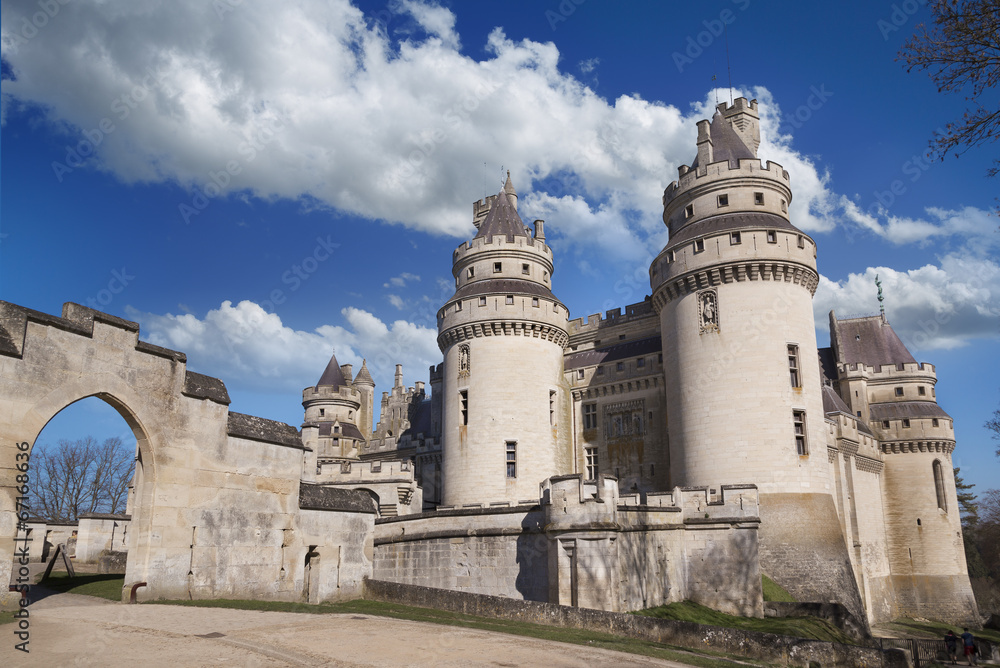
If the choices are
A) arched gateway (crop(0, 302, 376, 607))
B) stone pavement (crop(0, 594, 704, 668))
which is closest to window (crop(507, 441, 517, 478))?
arched gateway (crop(0, 302, 376, 607))

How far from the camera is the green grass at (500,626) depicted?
10.6 metres

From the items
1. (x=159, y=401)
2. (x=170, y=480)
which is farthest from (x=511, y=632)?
(x=159, y=401)

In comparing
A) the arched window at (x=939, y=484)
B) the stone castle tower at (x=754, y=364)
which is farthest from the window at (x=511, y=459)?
the arched window at (x=939, y=484)

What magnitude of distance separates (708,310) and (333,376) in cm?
2756

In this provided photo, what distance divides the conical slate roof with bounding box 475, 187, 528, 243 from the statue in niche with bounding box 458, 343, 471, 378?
19.0 feet

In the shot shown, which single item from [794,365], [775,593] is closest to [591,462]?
[794,365]

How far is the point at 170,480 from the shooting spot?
13305mm

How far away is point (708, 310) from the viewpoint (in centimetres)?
2852

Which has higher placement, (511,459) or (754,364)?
(754,364)

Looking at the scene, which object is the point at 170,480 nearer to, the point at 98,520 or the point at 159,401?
the point at 159,401

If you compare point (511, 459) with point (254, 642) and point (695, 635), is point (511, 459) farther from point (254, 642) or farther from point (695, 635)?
point (254, 642)

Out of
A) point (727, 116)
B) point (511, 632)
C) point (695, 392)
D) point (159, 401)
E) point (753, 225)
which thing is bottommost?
point (511, 632)

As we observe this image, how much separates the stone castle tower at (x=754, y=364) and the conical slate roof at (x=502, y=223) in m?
8.72

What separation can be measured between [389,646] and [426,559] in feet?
40.9
